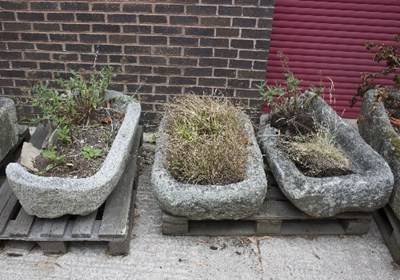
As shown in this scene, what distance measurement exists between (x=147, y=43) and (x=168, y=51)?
20 cm

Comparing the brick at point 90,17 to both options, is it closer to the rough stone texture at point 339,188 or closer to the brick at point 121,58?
the brick at point 121,58

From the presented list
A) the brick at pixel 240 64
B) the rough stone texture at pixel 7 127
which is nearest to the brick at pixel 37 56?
the rough stone texture at pixel 7 127

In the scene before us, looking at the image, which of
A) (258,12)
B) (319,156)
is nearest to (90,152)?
(319,156)

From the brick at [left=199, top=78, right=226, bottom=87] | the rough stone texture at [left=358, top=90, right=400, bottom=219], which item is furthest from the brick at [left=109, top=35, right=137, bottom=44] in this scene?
the rough stone texture at [left=358, top=90, right=400, bottom=219]

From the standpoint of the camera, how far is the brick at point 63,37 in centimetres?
363

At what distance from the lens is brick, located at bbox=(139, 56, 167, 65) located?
3.71 m

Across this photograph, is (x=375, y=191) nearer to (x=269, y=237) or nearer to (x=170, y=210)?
(x=269, y=237)

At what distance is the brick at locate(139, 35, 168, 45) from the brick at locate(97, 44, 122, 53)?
22 cm

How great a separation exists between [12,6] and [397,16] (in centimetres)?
356

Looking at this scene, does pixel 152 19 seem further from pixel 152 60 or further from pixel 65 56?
pixel 65 56

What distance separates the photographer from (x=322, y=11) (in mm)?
3840

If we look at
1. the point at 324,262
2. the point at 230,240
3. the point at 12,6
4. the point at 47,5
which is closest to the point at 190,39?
the point at 47,5

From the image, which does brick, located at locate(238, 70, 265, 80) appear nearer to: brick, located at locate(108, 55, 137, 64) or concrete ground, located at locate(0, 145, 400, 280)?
brick, located at locate(108, 55, 137, 64)

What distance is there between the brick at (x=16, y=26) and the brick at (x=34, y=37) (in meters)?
0.06
